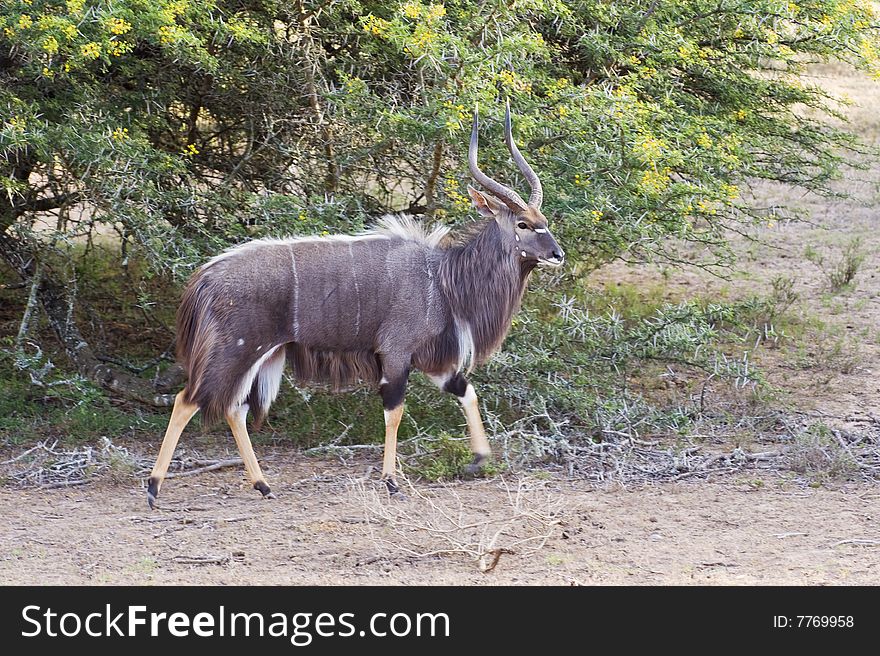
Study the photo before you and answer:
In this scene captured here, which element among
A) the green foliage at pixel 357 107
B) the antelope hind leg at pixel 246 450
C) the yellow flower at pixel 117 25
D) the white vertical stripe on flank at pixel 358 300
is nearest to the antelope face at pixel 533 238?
the green foliage at pixel 357 107

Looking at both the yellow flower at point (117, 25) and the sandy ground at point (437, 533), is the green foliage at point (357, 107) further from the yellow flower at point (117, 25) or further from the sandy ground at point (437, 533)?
the sandy ground at point (437, 533)

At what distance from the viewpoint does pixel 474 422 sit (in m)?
5.75

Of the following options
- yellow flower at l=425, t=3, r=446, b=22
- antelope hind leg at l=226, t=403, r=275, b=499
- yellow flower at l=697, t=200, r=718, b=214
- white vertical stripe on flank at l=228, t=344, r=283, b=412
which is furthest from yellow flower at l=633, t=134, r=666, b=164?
antelope hind leg at l=226, t=403, r=275, b=499

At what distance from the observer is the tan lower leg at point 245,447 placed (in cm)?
559

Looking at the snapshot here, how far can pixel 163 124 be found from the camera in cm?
660

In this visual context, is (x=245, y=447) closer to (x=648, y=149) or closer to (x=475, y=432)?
(x=475, y=432)

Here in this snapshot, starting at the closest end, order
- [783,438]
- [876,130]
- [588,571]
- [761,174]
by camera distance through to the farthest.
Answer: [588,571] → [783,438] → [761,174] → [876,130]

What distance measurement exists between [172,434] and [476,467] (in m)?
1.53

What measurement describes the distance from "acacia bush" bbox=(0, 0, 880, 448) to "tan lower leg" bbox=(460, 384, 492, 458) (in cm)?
73

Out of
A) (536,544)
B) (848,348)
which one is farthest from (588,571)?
(848,348)

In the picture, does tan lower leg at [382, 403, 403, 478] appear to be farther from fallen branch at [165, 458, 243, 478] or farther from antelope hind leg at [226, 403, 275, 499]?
fallen branch at [165, 458, 243, 478]

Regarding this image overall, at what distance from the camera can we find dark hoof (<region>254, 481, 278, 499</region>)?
566cm

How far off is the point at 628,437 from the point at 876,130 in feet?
26.9

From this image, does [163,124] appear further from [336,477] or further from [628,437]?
[628,437]
